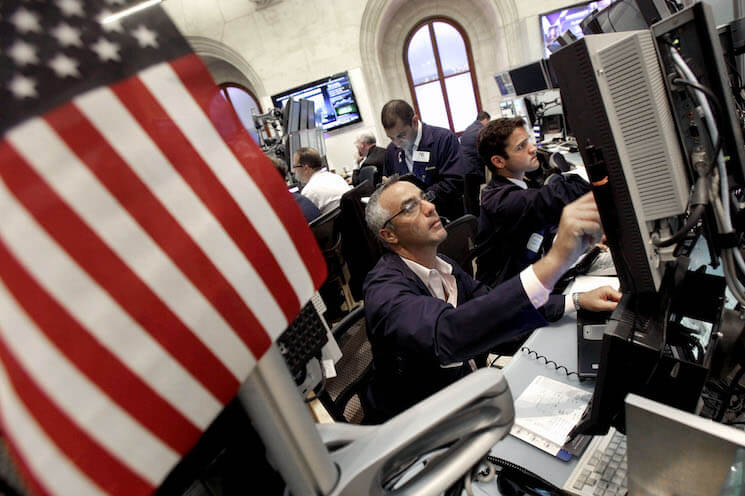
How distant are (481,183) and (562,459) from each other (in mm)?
2591

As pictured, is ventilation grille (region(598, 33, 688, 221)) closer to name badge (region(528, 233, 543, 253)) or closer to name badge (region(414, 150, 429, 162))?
name badge (region(528, 233, 543, 253))

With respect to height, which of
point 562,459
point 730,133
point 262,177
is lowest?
point 562,459

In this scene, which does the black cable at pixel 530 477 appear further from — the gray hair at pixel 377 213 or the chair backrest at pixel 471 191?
the chair backrest at pixel 471 191

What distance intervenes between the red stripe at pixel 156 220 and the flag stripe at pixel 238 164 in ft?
0.14

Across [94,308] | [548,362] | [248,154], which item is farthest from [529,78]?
[94,308]

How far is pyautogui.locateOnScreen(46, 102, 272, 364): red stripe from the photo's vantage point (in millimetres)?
389

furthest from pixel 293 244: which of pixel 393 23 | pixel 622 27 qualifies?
pixel 393 23

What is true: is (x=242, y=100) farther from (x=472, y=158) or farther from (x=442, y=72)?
(x=472, y=158)

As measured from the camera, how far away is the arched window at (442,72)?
8.11 m

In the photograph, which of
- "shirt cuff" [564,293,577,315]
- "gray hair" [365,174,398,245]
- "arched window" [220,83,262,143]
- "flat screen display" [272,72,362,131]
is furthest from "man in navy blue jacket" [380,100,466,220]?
"arched window" [220,83,262,143]

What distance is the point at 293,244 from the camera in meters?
0.54

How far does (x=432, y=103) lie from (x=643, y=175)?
8.61 meters

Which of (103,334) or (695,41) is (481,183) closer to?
(695,41)

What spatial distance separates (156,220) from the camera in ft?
1.38
